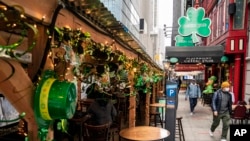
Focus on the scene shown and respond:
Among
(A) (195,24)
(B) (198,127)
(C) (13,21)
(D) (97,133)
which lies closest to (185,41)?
(A) (195,24)

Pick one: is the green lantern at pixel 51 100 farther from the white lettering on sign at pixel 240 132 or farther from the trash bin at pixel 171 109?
the trash bin at pixel 171 109

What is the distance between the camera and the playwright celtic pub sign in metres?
13.9

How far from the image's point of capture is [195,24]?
14.3m

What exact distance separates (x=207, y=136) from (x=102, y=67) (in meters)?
5.43

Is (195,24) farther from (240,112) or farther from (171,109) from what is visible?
(171,109)

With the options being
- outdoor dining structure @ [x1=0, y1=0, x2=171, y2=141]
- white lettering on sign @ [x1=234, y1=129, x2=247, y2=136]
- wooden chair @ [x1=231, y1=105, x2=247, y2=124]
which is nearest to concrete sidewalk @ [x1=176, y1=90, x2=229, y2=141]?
wooden chair @ [x1=231, y1=105, x2=247, y2=124]

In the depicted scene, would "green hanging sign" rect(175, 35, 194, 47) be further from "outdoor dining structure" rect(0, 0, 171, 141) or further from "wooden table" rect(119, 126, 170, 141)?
"outdoor dining structure" rect(0, 0, 171, 141)

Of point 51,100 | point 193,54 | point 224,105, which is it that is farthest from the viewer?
point 193,54

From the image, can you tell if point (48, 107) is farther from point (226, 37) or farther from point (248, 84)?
point (226, 37)

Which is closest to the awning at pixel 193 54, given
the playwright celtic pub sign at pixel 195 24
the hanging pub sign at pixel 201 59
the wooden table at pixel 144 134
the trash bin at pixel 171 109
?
the hanging pub sign at pixel 201 59

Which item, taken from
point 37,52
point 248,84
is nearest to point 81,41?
point 37,52

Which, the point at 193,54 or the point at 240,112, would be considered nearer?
the point at 240,112

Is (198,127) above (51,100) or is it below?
below

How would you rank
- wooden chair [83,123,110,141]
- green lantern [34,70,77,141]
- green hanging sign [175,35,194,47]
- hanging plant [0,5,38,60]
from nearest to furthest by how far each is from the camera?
1. hanging plant [0,5,38,60]
2. green lantern [34,70,77,141]
3. wooden chair [83,123,110,141]
4. green hanging sign [175,35,194,47]
